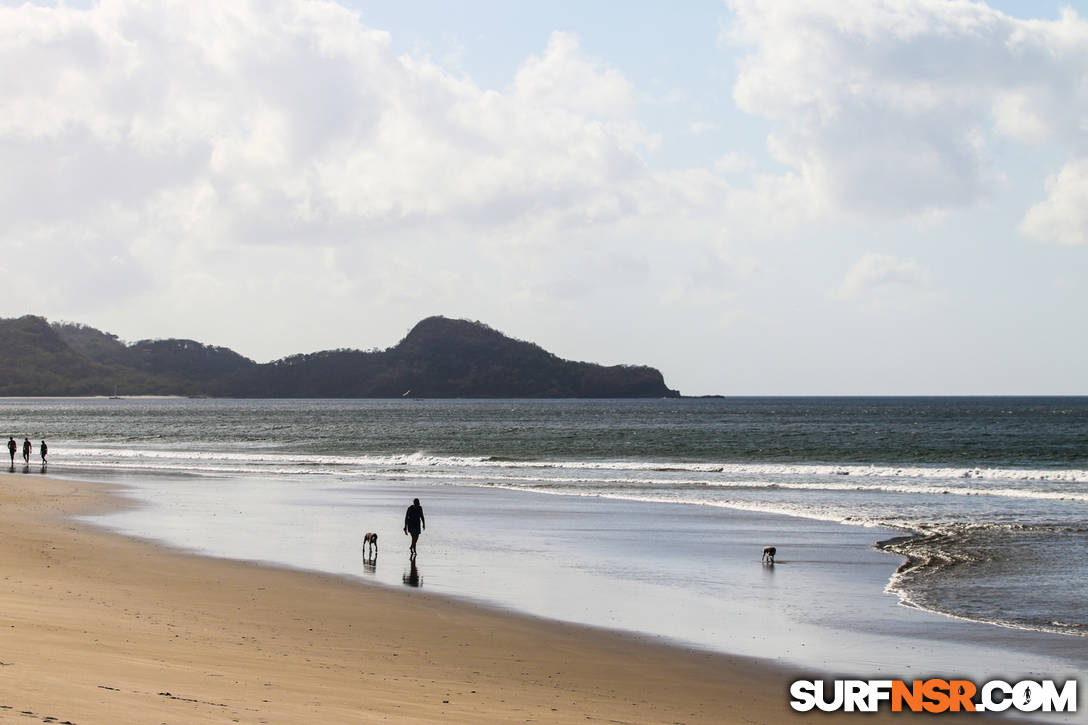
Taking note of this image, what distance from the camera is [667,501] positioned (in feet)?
115

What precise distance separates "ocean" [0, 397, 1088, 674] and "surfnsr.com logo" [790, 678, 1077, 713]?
2931mm

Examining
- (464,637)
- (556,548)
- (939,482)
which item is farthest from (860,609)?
(939,482)

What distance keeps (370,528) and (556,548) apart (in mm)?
6134

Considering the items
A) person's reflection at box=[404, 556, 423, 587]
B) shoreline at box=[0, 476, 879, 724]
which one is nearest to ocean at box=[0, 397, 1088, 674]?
person's reflection at box=[404, 556, 423, 587]

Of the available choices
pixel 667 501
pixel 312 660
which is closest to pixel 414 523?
pixel 312 660

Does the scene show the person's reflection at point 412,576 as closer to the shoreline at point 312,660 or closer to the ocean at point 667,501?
the ocean at point 667,501

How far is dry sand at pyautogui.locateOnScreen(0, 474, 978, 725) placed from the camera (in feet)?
28.2

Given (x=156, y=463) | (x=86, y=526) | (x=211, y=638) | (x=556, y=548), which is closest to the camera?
(x=211, y=638)

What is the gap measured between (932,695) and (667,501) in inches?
937

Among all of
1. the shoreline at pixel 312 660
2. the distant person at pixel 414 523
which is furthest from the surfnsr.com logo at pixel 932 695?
the distant person at pixel 414 523

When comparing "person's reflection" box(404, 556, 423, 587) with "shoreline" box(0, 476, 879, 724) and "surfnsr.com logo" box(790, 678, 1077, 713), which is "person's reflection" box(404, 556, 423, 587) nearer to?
"shoreline" box(0, 476, 879, 724)

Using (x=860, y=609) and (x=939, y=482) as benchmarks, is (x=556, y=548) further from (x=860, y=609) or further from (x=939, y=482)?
(x=939, y=482)

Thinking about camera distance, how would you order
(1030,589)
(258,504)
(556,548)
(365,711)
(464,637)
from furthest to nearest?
(258,504)
(556,548)
(1030,589)
(464,637)
(365,711)

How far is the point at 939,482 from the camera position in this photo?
4347 centimetres
